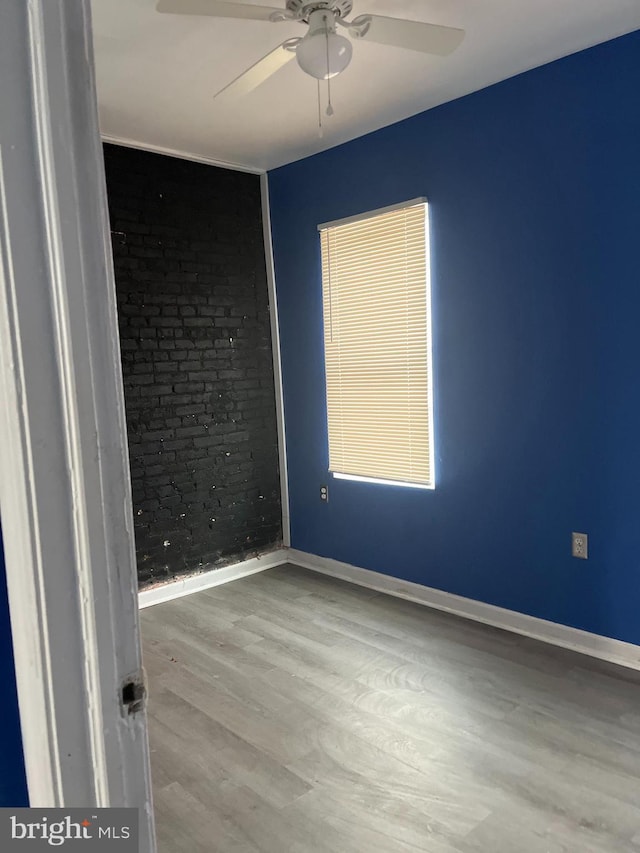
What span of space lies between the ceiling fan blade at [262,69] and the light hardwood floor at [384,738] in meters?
2.42

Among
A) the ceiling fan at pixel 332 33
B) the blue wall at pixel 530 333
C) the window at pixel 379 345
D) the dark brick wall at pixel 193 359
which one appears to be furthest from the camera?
the dark brick wall at pixel 193 359

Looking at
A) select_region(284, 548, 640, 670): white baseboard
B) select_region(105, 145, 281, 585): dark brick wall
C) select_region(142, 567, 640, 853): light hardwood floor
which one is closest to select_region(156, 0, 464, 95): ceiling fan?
select_region(105, 145, 281, 585): dark brick wall

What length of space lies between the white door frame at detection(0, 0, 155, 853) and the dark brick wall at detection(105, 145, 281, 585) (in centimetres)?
297

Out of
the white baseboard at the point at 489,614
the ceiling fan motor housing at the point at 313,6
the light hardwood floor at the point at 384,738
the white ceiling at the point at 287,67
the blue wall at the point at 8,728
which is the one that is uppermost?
the white ceiling at the point at 287,67

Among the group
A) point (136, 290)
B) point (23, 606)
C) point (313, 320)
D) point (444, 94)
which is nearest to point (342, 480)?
point (313, 320)

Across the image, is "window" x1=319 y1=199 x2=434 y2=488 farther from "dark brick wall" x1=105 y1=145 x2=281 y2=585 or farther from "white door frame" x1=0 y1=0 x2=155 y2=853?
"white door frame" x1=0 y1=0 x2=155 y2=853

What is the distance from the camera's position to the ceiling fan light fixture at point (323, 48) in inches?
79.9

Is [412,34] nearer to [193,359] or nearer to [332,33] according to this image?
[332,33]

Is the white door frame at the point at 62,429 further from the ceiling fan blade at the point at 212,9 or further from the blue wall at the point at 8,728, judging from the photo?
the ceiling fan blade at the point at 212,9

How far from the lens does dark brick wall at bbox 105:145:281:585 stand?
11.9ft

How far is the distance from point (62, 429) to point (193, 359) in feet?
10.7

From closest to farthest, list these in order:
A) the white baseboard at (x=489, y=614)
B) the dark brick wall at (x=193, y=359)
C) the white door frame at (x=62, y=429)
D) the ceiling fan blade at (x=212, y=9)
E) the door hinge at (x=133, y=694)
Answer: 1. the white door frame at (x=62, y=429)
2. the door hinge at (x=133, y=694)
3. the ceiling fan blade at (x=212, y=9)
4. the white baseboard at (x=489, y=614)
5. the dark brick wall at (x=193, y=359)

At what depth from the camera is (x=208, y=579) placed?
4.01 m

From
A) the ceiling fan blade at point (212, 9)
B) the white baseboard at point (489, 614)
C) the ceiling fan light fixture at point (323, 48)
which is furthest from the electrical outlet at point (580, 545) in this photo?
the ceiling fan blade at point (212, 9)
